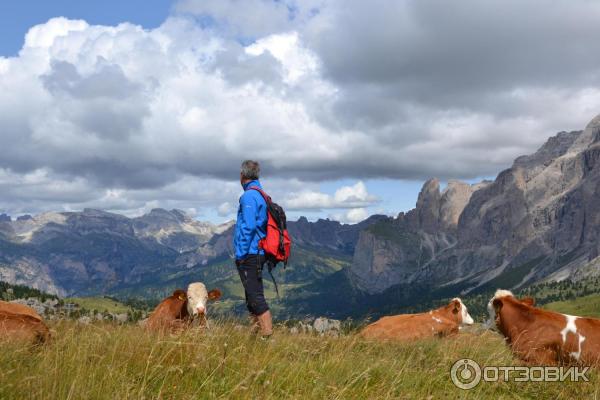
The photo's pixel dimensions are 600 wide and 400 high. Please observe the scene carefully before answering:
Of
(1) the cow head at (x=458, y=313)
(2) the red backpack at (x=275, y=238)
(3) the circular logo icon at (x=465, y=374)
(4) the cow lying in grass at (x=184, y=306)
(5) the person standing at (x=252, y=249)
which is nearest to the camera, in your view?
(3) the circular logo icon at (x=465, y=374)

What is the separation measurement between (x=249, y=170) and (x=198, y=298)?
4.20 m

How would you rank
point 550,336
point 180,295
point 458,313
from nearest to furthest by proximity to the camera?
1. point 550,336
2. point 180,295
3. point 458,313

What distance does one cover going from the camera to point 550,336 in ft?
40.7

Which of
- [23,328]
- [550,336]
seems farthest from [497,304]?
[23,328]

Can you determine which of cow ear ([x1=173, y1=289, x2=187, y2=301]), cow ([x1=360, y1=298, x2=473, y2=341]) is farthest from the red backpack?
cow ([x1=360, y1=298, x2=473, y2=341])

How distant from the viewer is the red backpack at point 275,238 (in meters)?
Answer: 13.3

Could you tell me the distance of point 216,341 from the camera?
28.5 feet

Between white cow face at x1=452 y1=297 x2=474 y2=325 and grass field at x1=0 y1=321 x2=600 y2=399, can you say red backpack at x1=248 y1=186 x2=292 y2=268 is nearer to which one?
grass field at x1=0 y1=321 x2=600 y2=399

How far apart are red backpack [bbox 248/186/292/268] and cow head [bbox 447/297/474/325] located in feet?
26.5

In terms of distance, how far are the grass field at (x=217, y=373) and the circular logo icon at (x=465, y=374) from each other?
12cm

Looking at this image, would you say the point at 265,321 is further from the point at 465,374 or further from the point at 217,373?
the point at 217,373

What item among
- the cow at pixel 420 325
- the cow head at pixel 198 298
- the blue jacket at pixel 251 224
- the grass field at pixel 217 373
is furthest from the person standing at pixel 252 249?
the cow at pixel 420 325

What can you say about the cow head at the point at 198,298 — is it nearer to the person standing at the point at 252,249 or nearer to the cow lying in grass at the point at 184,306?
the cow lying in grass at the point at 184,306

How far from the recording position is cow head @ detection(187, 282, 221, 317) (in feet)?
48.4
